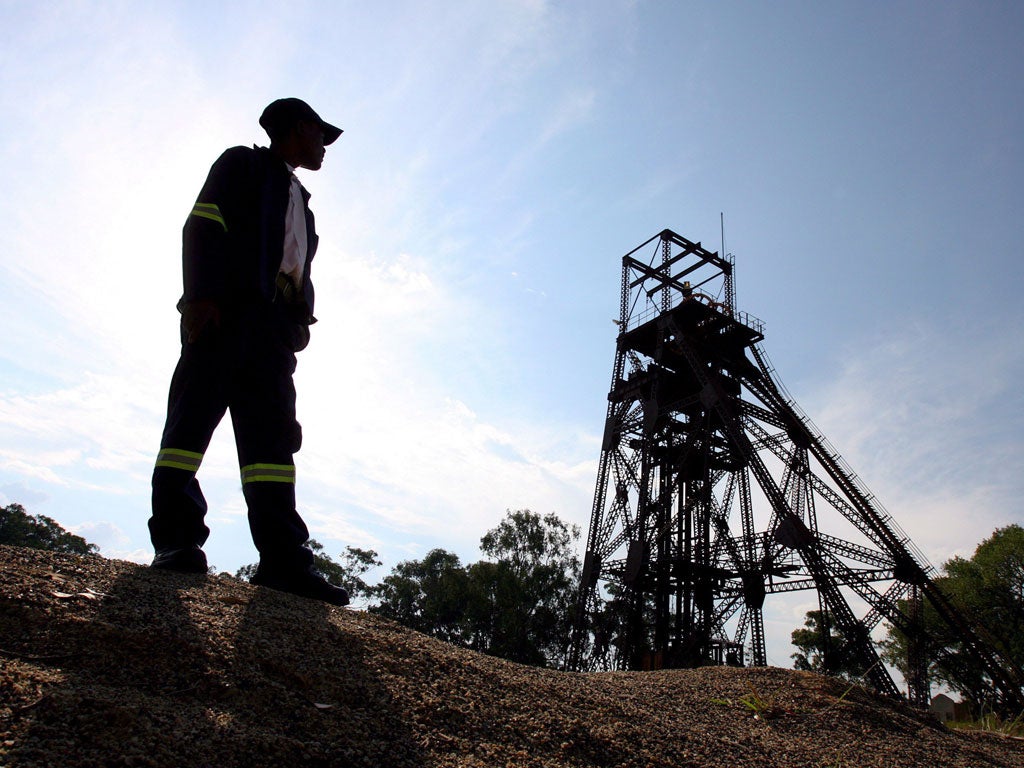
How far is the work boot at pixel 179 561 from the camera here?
11.4 ft

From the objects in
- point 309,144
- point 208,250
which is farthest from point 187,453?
point 309,144

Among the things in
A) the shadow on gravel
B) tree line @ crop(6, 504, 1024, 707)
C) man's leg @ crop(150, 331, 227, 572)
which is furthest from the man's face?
tree line @ crop(6, 504, 1024, 707)

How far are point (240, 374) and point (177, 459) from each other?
1.95 ft

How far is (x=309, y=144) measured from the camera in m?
4.33

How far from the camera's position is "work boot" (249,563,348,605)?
379 centimetres

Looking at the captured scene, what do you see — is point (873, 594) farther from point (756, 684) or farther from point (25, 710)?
point (25, 710)

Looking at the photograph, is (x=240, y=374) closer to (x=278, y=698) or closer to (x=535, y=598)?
(x=278, y=698)

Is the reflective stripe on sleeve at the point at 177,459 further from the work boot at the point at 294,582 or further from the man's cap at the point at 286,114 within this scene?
the man's cap at the point at 286,114

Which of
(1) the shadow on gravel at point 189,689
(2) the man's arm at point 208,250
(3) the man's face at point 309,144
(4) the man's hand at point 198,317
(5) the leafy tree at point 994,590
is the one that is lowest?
(1) the shadow on gravel at point 189,689

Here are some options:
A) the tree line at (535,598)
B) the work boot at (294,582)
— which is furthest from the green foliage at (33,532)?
the work boot at (294,582)

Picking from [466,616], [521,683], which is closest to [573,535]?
[466,616]

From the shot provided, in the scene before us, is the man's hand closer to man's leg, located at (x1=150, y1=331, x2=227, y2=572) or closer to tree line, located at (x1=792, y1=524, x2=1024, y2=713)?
man's leg, located at (x1=150, y1=331, x2=227, y2=572)

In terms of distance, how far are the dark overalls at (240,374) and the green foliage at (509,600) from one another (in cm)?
2382

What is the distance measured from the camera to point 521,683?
10.1 ft
